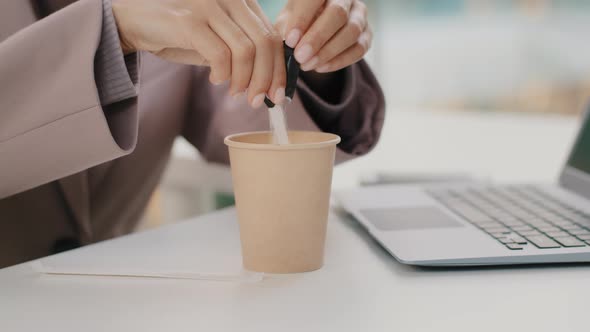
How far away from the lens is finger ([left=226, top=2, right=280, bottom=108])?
1.69 ft

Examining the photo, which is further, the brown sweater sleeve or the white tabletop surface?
the brown sweater sleeve

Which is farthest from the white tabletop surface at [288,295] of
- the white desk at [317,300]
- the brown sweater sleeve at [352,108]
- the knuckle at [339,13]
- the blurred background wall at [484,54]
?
the blurred background wall at [484,54]

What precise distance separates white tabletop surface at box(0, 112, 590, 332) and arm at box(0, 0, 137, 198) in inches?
4.2

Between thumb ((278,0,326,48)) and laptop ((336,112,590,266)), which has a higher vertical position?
thumb ((278,0,326,48))

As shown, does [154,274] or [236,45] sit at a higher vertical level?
[236,45]

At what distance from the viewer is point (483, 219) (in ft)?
2.06

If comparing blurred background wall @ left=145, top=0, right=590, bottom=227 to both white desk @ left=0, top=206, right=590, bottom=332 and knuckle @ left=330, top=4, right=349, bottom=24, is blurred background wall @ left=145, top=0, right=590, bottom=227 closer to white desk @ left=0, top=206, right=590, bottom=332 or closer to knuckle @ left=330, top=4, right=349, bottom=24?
knuckle @ left=330, top=4, right=349, bottom=24

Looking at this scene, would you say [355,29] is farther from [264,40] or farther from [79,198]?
[79,198]

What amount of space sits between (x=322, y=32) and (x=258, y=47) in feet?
0.23

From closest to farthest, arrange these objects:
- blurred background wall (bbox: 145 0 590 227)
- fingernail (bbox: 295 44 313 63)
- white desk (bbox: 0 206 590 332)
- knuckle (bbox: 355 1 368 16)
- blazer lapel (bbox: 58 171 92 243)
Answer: white desk (bbox: 0 206 590 332) → fingernail (bbox: 295 44 313 63) → knuckle (bbox: 355 1 368 16) → blazer lapel (bbox: 58 171 92 243) → blurred background wall (bbox: 145 0 590 227)

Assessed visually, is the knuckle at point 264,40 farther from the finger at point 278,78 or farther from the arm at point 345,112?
the arm at point 345,112

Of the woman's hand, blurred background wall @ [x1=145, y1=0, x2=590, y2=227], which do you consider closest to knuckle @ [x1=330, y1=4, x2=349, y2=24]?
the woman's hand

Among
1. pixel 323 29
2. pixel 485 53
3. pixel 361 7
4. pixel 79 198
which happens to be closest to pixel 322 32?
pixel 323 29

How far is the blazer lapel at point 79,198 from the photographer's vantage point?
76 cm
